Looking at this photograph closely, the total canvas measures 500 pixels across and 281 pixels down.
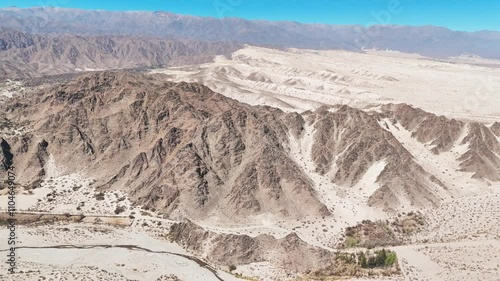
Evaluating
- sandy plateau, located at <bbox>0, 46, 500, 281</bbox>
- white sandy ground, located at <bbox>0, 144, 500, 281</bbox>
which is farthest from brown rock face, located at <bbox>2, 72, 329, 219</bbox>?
white sandy ground, located at <bbox>0, 144, 500, 281</bbox>

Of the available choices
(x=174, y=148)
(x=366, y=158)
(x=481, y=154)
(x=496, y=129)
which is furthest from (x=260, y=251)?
(x=496, y=129)

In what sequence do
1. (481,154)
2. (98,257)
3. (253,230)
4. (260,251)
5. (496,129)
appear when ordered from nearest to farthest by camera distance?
(98,257), (260,251), (253,230), (481,154), (496,129)

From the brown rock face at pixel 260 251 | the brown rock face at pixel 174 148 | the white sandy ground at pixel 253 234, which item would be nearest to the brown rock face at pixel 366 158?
the white sandy ground at pixel 253 234

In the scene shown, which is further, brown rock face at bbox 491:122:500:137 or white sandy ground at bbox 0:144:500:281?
brown rock face at bbox 491:122:500:137

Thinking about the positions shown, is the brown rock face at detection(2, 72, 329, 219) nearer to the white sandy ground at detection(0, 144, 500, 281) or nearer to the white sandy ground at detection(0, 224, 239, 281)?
the white sandy ground at detection(0, 144, 500, 281)

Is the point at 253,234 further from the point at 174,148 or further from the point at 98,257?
the point at 174,148

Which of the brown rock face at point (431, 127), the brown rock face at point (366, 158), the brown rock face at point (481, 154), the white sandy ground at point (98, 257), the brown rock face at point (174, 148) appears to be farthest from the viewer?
the brown rock face at point (431, 127)

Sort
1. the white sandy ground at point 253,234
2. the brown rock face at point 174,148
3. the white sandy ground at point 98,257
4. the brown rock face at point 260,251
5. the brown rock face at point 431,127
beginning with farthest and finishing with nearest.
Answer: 1. the brown rock face at point 431,127
2. the brown rock face at point 174,148
3. the brown rock face at point 260,251
4. the white sandy ground at point 253,234
5. the white sandy ground at point 98,257

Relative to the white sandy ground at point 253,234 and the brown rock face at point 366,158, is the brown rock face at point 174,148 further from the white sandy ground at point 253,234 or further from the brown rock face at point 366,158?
the brown rock face at point 366,158
